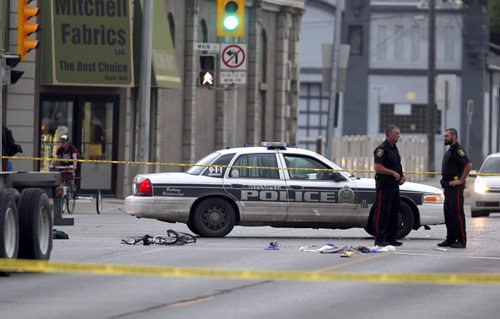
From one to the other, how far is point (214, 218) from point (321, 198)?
1.68 metres

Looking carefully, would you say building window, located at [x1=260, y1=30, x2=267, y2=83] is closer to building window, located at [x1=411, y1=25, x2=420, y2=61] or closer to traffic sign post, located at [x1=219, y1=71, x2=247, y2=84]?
traffic sign post, located at [x1=219, y1=71, x2=247, y2=84]

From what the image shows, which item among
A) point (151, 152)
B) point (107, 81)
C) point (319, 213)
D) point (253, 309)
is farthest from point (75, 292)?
point (151, 152)

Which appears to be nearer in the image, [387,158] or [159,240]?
[387,158]

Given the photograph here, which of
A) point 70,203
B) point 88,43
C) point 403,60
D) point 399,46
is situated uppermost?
point 399,46

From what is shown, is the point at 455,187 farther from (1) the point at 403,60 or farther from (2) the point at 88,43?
(1) the point at 403,60

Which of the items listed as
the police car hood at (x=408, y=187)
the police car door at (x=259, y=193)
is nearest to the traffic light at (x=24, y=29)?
the police car door at (x=259, y=193)

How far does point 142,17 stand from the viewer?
3581 cm

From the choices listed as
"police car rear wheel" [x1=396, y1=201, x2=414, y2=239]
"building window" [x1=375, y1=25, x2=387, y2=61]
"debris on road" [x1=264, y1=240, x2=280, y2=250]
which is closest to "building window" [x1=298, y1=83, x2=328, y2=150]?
"building window" [x1=375, y1=25, x2=387, y2=61]

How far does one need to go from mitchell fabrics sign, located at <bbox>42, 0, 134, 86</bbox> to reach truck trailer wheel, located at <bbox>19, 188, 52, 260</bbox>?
18220mm

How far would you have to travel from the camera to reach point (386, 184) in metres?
20.7

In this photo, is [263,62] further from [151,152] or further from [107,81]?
[107,81]

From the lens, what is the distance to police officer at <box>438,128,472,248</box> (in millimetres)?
20859

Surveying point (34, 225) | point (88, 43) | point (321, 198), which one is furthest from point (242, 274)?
point (88, 43)

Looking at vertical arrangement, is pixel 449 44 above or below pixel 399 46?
above
